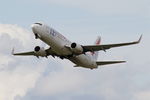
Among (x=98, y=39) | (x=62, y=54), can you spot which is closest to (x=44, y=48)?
(x=62, y=54)

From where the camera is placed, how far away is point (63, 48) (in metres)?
101

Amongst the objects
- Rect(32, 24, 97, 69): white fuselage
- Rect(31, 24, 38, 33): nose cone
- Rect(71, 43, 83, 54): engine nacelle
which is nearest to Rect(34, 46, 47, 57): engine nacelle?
Rect(32, 24, 97, 69): white fuselage

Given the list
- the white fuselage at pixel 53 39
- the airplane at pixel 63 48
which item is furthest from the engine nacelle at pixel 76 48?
the white fuselage at pixel 53 39

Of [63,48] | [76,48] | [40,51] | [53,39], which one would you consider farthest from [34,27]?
[76,48]

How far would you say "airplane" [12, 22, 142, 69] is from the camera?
326 feet

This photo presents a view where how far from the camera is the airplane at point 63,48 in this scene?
99250 mm

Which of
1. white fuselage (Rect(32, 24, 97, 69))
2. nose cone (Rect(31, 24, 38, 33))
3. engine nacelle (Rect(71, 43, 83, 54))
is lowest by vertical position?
engine nacelle (Rect(71, 43, 83, 54))

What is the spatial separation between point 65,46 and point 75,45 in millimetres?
1766

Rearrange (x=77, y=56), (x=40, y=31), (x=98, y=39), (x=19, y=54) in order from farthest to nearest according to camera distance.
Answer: (x=98, y=39)
(x=19, y=54)
(x=77, y=56)
(x=40, y=31)

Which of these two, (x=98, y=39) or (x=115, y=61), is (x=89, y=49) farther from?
(x=98, y=39)

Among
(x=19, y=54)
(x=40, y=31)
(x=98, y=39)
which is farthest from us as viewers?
(x=98, y=39)

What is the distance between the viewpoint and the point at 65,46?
101 m

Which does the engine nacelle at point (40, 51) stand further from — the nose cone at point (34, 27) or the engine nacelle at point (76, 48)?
the nose cone at point (34, 27)

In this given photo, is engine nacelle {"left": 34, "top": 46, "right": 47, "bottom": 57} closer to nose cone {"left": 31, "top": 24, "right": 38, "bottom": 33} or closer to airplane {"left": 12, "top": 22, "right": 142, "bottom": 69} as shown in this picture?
airplane {"left": 12, "top": 22, "right": 142, "bottom": 69}
